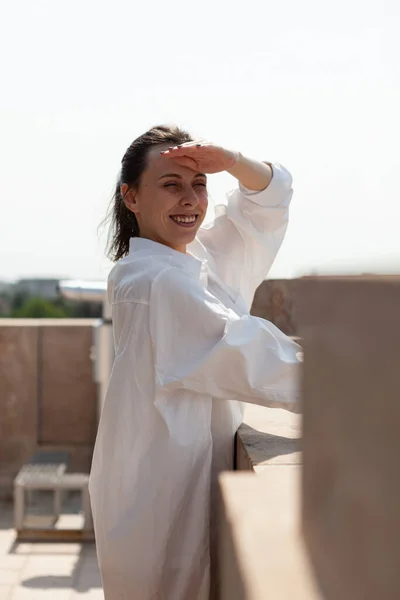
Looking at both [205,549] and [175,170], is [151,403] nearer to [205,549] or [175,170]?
[205,549]

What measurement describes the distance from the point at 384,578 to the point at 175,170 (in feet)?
6.23

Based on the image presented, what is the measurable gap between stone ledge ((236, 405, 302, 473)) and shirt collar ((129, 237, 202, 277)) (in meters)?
0.46

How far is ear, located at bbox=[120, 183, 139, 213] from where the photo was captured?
2502 millimetres

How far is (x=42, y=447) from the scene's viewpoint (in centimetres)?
606

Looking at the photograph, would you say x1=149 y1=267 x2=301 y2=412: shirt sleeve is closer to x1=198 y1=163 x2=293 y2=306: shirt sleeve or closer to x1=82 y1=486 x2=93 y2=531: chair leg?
x1=198 y1=163 x2=293 y2=306: shirt sleeve

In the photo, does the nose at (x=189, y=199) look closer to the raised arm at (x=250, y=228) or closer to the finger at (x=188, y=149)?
the finger at (x=188, y=149)

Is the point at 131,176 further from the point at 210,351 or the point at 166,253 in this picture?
the point at 210,351

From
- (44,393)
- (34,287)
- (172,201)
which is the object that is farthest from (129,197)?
(34,287)

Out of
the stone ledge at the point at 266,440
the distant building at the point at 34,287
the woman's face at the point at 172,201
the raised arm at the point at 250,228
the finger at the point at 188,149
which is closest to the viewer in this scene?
the stone ledge at the point at 266,440

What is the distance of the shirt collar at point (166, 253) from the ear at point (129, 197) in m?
0.18

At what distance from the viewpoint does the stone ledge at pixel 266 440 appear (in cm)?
188

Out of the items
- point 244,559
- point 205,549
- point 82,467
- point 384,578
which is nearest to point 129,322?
point 205,549

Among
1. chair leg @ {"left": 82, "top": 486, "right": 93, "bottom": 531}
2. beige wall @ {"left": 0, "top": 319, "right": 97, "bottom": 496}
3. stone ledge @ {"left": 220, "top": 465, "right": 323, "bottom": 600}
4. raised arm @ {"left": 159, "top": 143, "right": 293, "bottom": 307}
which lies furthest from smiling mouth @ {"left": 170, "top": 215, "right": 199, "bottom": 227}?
beige wall @ {"left": 0, "top": 319, "right": 97, "bottom": 496}

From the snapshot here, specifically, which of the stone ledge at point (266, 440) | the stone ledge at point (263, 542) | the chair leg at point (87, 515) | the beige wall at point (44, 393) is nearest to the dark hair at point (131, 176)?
the stone ledge at point (266, 440)
